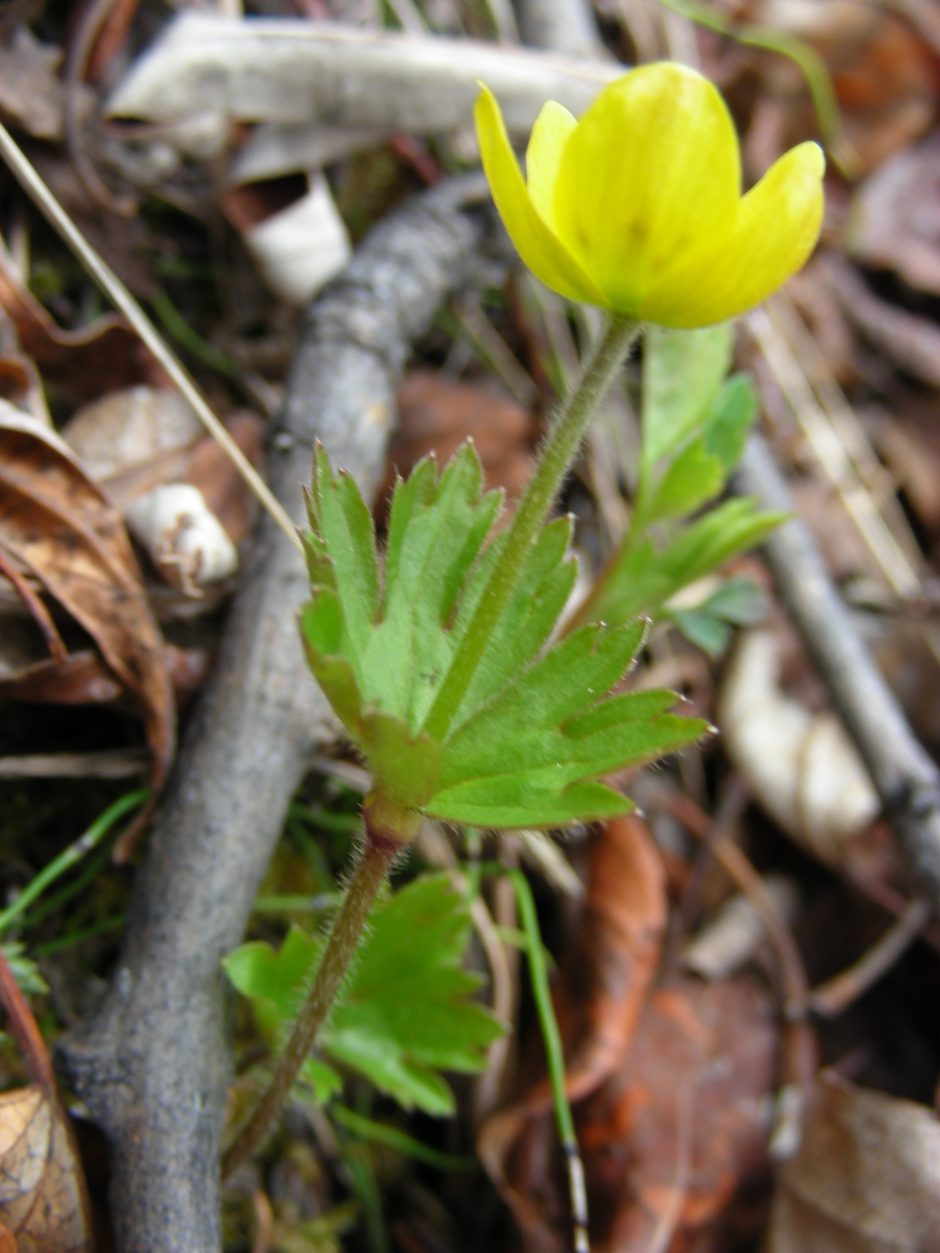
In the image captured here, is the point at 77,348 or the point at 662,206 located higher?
the point at 77,348

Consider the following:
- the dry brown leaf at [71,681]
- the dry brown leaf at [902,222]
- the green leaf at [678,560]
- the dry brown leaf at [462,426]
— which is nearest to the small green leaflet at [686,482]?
the green leaf at [678,560]

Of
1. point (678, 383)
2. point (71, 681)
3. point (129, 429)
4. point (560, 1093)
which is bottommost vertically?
point (560, 1093)

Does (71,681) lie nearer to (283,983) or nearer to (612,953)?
(283,983)

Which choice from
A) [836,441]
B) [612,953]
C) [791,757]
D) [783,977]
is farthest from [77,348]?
[836,441]

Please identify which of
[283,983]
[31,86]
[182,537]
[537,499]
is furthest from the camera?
[31,86]

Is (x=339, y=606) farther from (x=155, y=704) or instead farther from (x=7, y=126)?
(x=7, y=126)

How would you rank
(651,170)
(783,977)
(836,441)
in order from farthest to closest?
(836,441)
(783,977)
(651,170)

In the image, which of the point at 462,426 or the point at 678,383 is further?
the point at 462,426
